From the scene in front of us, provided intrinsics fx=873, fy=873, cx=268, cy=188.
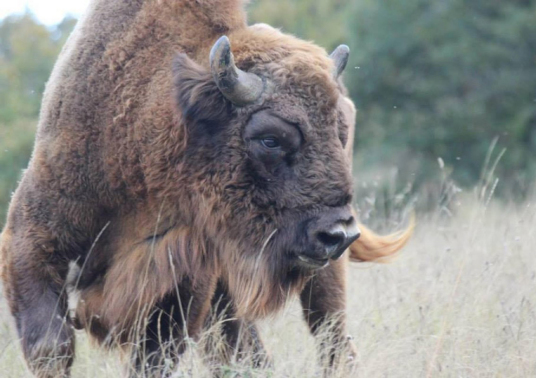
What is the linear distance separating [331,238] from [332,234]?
0.05 m

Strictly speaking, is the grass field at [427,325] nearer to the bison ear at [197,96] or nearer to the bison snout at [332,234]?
the bison snout at [332,234]

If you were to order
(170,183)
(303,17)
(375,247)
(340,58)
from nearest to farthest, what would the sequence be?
1. (170,183)
2. (340,58)
3. (375,247)
4. (303,17)

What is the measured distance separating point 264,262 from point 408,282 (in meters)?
2.46

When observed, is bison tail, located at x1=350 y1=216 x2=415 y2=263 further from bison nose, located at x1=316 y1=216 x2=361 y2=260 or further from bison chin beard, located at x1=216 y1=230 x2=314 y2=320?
bison nose, located at x1=316 y1=216 x2=361 y2=260

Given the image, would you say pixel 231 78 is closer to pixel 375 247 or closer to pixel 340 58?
pixel 340 58

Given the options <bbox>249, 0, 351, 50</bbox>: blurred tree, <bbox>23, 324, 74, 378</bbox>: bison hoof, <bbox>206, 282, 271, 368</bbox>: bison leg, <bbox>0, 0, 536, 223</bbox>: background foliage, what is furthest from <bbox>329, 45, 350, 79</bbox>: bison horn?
<bbox>249, 0, 351, 50</bbox>: blurred tree

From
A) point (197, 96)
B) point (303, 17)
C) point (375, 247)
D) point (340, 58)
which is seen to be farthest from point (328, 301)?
point (303, 17)

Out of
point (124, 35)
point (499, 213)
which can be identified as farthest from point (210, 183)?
point (499, 213)

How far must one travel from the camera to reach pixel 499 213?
397 inches

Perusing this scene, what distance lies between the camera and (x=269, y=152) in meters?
4.47

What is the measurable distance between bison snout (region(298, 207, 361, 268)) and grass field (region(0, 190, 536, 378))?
2.14ft

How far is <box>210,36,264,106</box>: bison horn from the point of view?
4.43 m

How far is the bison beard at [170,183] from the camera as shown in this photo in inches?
177

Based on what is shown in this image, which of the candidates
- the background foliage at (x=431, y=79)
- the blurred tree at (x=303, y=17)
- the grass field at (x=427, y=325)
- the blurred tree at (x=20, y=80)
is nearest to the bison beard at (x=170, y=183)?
the grass field at (x=427, y=325)
